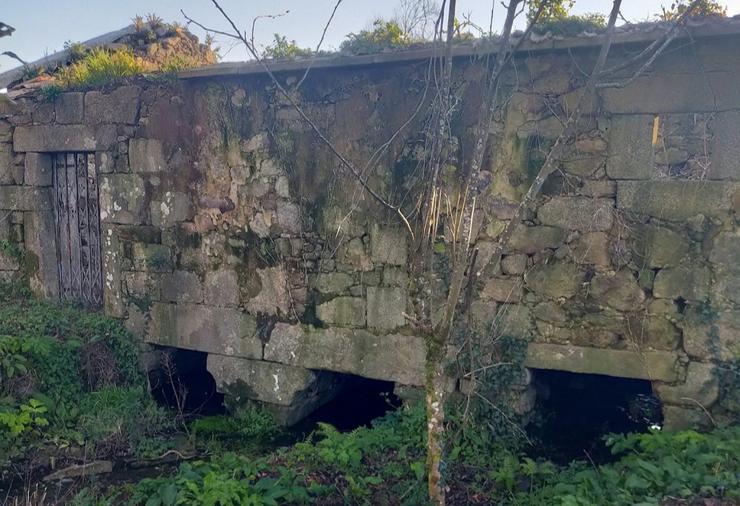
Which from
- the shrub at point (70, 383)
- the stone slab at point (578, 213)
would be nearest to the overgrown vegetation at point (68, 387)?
the shrub at point (70, 383)

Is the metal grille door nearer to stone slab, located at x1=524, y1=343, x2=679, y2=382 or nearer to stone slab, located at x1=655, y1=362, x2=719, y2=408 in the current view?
stone slab, located at x1=524, y1=343, x2=679, y2=382

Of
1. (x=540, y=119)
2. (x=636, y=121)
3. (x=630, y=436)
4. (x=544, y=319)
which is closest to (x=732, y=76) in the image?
(x=636, y=121)

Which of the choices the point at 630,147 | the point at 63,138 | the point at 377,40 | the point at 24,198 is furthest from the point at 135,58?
the point at 630,147

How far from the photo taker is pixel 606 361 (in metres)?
4.52

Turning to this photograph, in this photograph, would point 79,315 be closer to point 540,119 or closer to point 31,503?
point 31,503

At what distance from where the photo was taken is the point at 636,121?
171 inches

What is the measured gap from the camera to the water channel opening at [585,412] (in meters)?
4.89

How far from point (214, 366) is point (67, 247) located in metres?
2.17

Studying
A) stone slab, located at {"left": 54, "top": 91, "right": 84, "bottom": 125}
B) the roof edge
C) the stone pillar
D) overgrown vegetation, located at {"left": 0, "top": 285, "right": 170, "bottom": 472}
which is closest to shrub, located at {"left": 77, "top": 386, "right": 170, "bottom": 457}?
overgrown vegetation, located at {"left": 0, "top": 285, "right": 170, "bottom": 472}

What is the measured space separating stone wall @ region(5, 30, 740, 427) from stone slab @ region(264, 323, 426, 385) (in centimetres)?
2

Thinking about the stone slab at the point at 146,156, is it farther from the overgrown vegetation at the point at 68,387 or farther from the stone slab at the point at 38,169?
the overgrown vegetation at the point at 68,387

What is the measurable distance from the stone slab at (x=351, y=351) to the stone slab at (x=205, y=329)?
0.81ft

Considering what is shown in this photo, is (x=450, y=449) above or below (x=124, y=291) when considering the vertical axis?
below

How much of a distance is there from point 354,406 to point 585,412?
207 centimetres
